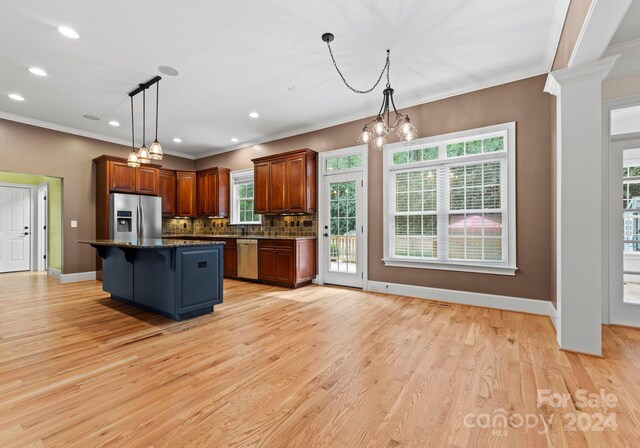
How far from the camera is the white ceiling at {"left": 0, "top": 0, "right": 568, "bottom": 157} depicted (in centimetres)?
267

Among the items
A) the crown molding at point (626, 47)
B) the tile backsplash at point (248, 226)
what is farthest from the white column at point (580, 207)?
the tile backsplash at point (248, 226)

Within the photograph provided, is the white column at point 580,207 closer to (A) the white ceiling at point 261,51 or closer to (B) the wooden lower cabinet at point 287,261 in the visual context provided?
(A) the white ceiling at point 261,51

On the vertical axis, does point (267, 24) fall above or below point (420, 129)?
above

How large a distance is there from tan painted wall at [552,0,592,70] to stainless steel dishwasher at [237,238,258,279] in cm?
508

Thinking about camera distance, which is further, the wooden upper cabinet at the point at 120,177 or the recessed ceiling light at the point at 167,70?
the wooden upper cabinet at the point at 120,177

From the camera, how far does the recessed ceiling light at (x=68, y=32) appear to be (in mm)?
2904

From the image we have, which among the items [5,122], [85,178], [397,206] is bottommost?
[397,206]

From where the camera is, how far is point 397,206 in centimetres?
471

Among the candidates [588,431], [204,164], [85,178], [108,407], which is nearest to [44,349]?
[108,407]

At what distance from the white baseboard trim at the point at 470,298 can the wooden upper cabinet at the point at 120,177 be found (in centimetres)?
546

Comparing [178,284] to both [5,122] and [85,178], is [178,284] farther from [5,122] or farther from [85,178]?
[5,122]

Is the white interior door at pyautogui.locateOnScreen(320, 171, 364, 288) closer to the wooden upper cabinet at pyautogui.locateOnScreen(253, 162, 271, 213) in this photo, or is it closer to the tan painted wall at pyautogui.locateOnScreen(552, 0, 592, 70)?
the wooden upper cabinet at pyautogui.locateOnScreen(253, 162, 271, 213)

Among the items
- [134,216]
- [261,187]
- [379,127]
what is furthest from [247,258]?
[379,127]

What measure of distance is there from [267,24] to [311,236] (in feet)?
11.8
